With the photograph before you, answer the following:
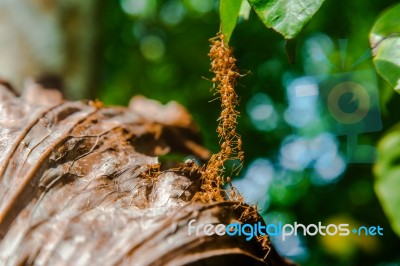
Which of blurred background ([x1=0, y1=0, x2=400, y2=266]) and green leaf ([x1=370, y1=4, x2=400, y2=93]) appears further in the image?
blurred background ([x1=0, y1=0, x2=400, y2=266])

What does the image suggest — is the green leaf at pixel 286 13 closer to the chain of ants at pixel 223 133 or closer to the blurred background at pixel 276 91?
the chain of ants at pixel 223 133

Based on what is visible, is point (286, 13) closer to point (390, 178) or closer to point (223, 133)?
point (223, 133)

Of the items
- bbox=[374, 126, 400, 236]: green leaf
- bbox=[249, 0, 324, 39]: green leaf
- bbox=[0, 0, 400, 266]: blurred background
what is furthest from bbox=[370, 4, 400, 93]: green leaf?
bbox=[0, 0, 400, 266]: blurred background

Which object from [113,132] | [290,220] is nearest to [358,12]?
[290,220]

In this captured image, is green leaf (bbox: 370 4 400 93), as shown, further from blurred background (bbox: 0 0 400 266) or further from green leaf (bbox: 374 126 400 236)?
blurred background (bbox: 0 0 400 266)

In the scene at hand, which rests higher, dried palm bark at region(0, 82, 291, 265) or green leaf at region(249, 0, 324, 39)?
green leaf at region(249, 0, 324, 39)

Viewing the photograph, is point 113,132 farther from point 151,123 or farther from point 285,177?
point 285,177
